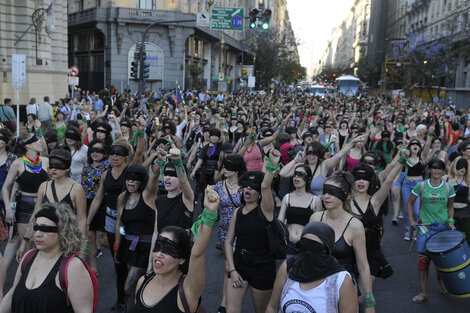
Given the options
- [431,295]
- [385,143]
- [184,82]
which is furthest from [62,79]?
[431,295]

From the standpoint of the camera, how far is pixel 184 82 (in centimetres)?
4238

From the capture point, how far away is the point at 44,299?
2.92 meters

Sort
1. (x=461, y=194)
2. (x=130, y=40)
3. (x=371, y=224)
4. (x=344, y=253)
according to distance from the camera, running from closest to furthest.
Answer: (x=344, y=253)
(x=371, y=224)
(x=461, y=194)
(x=130, y=40)

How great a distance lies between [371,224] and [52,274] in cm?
309

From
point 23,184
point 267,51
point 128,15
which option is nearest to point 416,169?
point 23,184

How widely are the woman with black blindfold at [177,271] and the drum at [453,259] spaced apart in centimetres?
334

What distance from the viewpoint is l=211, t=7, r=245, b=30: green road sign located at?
2141cm

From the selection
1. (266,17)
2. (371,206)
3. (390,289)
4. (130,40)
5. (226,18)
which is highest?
(130,40)

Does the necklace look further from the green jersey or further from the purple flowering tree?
the purple flowering tree

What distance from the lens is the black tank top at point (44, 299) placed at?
292 centimetres

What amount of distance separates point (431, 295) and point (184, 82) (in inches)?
1490

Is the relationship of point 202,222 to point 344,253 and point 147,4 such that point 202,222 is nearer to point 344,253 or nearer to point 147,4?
point 344,253

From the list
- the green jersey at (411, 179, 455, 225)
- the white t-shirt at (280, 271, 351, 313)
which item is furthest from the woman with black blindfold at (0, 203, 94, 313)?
the green jersey at (411, 179, 455, 225)

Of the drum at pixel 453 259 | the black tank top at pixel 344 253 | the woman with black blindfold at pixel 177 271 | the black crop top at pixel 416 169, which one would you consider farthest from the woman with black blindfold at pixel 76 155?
the black crop top at pixel 416 169
